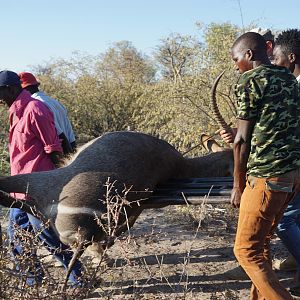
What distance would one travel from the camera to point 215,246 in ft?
19.1

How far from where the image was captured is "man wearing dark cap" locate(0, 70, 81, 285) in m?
4.67

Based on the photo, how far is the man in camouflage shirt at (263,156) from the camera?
335 centimetres

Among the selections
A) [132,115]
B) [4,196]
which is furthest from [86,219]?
[132,115]

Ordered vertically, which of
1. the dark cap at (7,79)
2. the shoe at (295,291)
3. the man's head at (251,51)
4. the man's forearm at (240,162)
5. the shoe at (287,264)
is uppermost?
the dark cap at (7,79)

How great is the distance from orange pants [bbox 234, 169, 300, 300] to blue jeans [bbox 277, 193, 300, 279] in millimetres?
649

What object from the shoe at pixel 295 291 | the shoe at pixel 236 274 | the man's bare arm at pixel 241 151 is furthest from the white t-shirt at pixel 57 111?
the shoe at pixel 295 291

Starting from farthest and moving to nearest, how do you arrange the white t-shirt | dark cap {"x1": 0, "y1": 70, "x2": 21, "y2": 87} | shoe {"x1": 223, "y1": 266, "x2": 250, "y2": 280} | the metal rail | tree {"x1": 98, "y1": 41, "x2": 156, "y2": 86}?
tree {"x1": 98, "y1": 41, "x2": 156, "y2": 86}
the white t-shirt
shoe {"x1": 223, "y1": 266, "x2": 250, "y2": 280}
dark cap {"x1": 0, "y1": 70, "x2": 21, "y2": 87}
the metal rail

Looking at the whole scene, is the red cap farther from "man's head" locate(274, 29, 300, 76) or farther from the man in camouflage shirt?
the man in camouflage shirt

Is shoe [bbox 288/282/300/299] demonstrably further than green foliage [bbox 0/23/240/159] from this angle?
No

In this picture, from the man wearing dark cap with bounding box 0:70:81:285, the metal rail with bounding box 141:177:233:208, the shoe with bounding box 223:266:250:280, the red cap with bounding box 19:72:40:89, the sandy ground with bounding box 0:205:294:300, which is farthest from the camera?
the red cap with bounding box 19:72:40:89

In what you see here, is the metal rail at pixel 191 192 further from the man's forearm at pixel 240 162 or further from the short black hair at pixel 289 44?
the short black hair at pixel 289 44

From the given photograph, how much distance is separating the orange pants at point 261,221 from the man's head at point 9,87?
2447mm

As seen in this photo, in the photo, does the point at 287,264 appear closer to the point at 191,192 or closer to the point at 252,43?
the point at 191,192

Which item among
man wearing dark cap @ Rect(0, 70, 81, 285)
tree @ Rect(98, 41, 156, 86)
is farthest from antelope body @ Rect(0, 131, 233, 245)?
tree @ Rect(98, 41, 156, 86)
